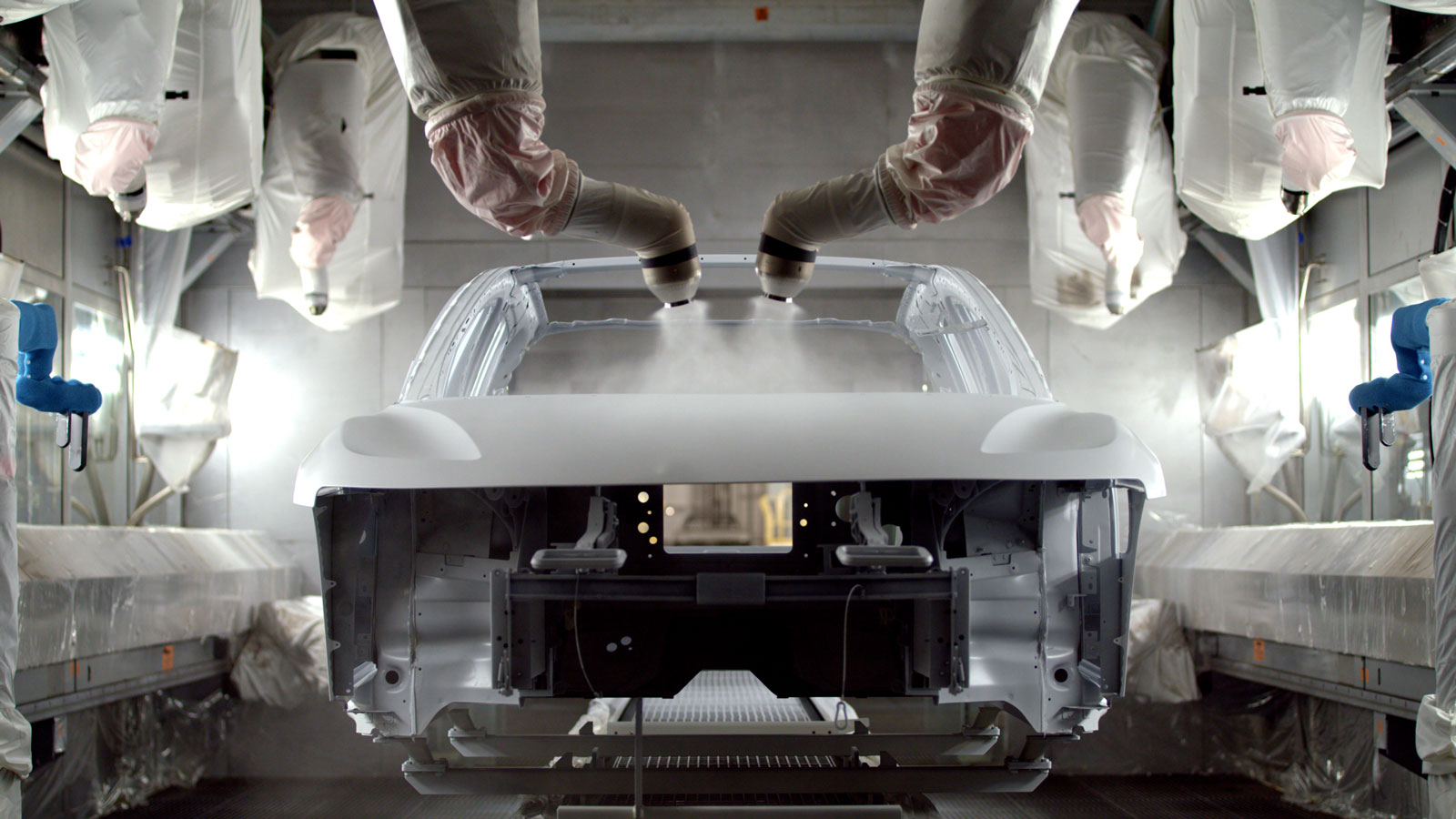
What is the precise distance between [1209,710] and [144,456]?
6118mm

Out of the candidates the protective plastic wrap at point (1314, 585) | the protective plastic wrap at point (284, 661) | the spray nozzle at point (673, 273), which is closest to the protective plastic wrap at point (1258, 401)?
the protective plastic wrap at point (1314, 585)

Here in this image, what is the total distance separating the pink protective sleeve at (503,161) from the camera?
2312 millimetres

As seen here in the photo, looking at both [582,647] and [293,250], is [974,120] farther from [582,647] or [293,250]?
[293,250]

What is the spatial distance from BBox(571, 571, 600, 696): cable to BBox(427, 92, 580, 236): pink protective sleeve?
0.88 m

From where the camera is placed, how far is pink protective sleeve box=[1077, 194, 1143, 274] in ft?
16.4

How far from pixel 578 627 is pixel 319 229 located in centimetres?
336

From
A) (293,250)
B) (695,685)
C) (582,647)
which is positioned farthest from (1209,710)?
(293,250)

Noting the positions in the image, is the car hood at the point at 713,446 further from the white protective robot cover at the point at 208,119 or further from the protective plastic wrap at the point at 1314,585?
the white protective robot cover at the point at 208,119

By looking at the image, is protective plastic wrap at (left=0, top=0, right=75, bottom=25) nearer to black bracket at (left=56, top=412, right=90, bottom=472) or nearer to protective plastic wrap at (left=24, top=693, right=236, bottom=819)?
black bracket at (left=56, top=412, right=90, bottom=472)

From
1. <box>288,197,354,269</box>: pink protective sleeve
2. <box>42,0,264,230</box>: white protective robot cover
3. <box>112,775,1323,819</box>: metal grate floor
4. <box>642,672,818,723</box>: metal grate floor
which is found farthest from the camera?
<box>288,197,354,269</box>: pink protective sleeve

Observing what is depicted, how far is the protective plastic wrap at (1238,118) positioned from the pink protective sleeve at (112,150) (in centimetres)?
408

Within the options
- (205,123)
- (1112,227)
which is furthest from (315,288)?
(1112,227)

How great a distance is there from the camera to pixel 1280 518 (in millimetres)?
6184

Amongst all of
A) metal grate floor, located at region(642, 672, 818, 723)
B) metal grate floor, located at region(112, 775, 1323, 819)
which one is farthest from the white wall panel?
metal grate floor, located at region(642, 672, 818, 723)
